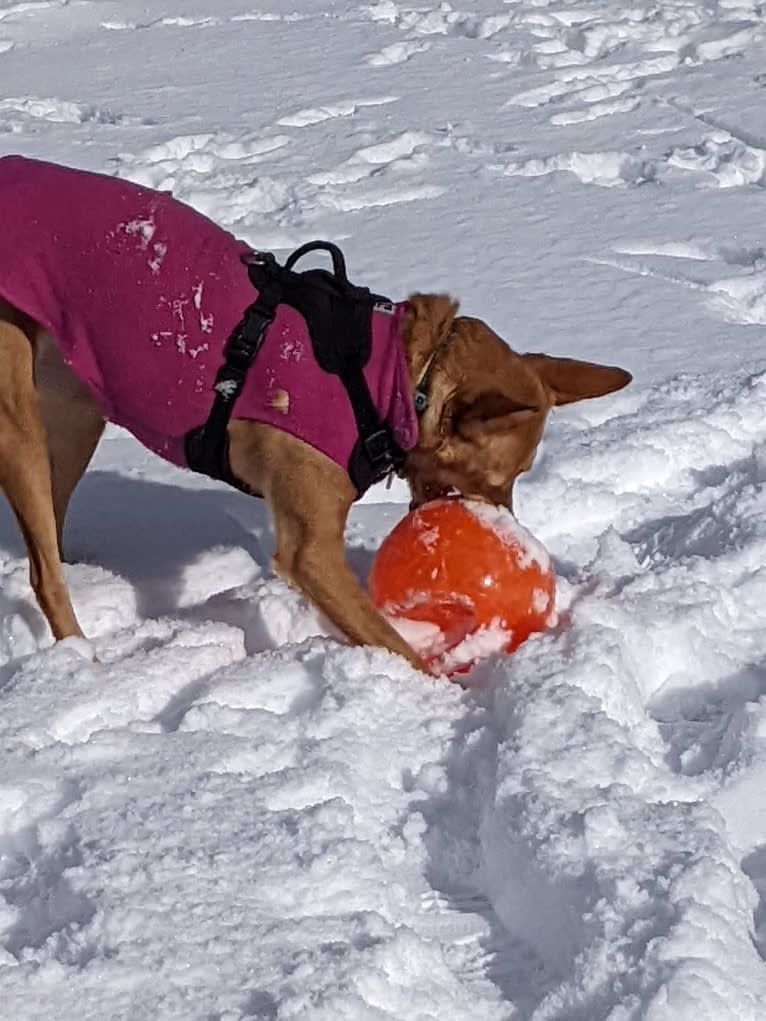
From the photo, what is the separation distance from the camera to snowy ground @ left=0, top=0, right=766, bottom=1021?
8.26 feet

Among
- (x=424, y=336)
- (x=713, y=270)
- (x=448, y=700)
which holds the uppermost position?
(x=424, y=336)

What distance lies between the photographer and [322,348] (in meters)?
3.57

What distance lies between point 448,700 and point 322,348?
88 centimetres

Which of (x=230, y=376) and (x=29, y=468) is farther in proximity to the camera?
(x=29, y=468)

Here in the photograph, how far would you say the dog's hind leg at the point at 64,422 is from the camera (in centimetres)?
402

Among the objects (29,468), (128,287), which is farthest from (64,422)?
(128,287)

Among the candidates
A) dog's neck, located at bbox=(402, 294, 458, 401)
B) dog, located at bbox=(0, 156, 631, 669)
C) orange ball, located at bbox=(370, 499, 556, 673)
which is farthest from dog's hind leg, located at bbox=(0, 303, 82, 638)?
dog's neck, located at bbox=(402, 294, 458, 401)

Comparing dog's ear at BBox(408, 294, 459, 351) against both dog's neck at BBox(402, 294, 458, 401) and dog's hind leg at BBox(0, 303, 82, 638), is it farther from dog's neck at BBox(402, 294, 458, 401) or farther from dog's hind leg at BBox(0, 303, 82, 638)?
dog's hind leg at BBox(0, 303, 82, 638)

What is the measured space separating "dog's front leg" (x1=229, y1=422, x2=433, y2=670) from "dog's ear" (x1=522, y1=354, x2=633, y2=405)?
2.05 ft

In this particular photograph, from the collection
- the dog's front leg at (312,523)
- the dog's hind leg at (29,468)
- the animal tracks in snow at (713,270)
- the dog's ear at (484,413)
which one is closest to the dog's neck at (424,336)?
the dog's ear at (484,413)

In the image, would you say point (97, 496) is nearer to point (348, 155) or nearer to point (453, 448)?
point (453, 448)

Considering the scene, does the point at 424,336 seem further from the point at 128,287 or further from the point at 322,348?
the point at 128,287

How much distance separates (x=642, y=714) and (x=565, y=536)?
1.04 meters

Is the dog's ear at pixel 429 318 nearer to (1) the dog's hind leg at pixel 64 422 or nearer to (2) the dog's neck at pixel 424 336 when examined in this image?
(2) the dog's neck at pixel 424 336
